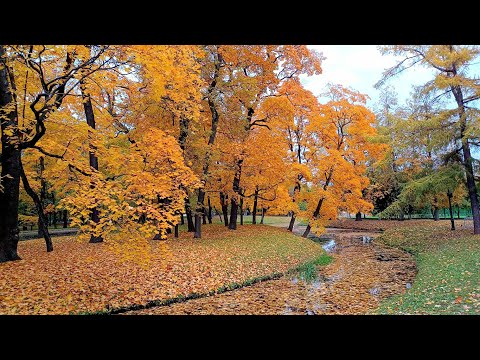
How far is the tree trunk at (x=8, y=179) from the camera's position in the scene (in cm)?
448

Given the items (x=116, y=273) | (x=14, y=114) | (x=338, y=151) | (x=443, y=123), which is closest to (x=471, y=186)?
(x=443, y=123)

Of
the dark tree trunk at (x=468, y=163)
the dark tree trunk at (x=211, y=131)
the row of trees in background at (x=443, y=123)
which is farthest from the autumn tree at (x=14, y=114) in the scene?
the dark tree trunk at (x=468, y=163)

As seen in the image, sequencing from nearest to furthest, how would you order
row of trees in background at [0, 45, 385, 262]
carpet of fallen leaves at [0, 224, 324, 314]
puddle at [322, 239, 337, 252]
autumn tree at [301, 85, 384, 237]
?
carpet of fallen leaves at [0, 224, 324, 314] < row of trees in background at [0, 45, 385, 262] < puddle at [322, 239, 337, 252] < autumn tree at [301, 85, 384, 237]

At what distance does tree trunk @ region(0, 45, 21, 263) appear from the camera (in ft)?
14.7

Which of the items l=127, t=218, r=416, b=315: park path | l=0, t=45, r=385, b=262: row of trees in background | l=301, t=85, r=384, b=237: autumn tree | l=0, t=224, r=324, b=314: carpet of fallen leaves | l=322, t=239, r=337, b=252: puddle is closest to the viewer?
l=0, t=224, r=324, b=314: carpet of fallen leaves

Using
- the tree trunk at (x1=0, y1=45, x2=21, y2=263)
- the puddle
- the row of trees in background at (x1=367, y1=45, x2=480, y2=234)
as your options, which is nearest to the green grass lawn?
the row of trees in background at (x1=367, y1=45, x2=480, y2=234)

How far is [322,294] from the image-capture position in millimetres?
5105

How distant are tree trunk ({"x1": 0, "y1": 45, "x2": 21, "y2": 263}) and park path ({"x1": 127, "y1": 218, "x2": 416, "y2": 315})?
2.28 metres

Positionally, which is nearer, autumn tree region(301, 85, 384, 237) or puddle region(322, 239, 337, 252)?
puddle region(322, 239, 337, 252)

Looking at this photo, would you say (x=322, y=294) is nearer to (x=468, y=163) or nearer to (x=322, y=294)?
(x=322, y=294)

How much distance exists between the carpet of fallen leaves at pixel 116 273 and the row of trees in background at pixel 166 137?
0.50m

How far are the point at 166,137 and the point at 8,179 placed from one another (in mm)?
2373

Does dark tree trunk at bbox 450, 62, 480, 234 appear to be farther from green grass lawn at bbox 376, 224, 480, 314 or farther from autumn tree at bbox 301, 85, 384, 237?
autumn tree at bbox 301, 85, 384, 237
